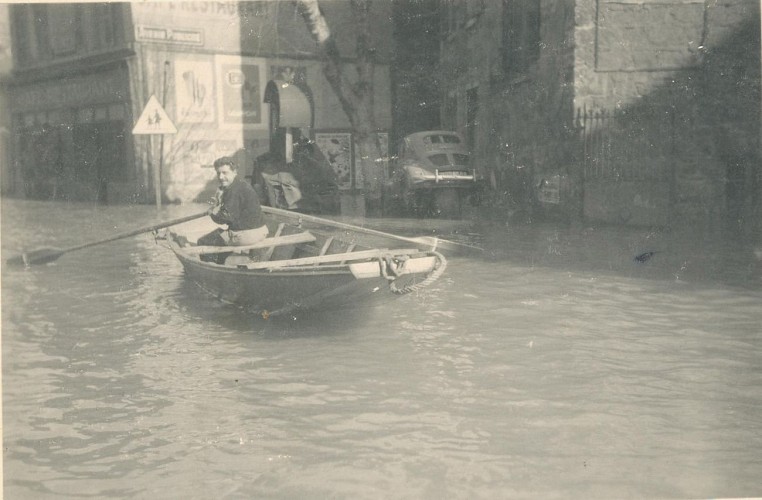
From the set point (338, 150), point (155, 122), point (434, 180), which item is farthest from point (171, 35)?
point (155, 122)

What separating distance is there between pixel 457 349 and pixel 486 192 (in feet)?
31.4

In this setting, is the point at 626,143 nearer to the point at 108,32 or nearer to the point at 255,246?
the point at 255,246

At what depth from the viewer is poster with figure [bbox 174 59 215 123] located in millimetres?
19125

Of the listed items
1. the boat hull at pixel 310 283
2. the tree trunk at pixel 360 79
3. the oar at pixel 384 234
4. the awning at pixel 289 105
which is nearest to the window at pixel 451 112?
the awning at pixel 289 105

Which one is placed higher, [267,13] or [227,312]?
[267,13]

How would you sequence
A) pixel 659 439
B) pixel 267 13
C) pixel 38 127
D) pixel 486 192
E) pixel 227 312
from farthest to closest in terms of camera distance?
pixel 38 127, pixel 267 13, pixel 486 192, pixel 227 312, pixel 659 439

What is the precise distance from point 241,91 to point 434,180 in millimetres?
7768

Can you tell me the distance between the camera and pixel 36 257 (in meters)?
9.56

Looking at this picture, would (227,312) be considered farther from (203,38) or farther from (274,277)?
(203,38)

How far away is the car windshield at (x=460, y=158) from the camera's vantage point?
1521 centimetres

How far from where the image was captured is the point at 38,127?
2058cm

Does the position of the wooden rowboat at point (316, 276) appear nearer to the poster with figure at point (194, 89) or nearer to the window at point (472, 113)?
the window at point (472, 113)

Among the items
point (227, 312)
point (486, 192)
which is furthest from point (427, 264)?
point (486, 192)

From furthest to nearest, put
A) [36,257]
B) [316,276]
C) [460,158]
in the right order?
[460,158]
[36,257]
[316,276]
